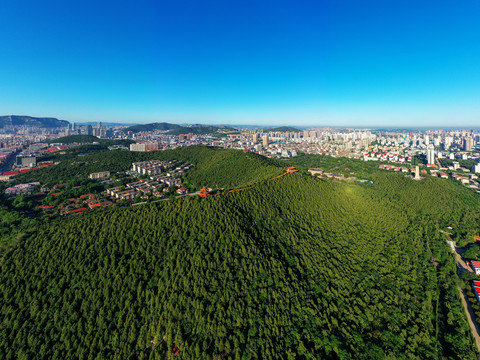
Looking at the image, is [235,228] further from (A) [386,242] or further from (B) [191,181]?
(B) [191,181]

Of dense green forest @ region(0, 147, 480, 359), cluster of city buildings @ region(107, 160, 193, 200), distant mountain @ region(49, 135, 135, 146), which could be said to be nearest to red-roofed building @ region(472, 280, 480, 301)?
dense green forest @ region(0, 147, 480, 359)

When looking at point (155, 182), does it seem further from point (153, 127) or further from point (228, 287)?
point (153, 127)

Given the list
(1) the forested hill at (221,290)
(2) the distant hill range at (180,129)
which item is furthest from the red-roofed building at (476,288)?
(2) the distant hill range at (180,129)

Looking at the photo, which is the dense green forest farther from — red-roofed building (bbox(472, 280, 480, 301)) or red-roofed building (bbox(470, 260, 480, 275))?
red-roofed building (bbox(470, 260, 480, 275))

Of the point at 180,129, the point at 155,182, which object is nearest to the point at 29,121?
the point at 180,129

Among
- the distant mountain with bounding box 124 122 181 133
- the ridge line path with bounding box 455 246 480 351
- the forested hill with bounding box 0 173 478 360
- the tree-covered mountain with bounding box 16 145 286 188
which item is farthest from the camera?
the distant mountain with bounding box 124 122 181 133

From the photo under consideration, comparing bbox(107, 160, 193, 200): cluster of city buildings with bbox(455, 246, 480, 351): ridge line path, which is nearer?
bbox(455, 246, 480, 351): ridge line path
